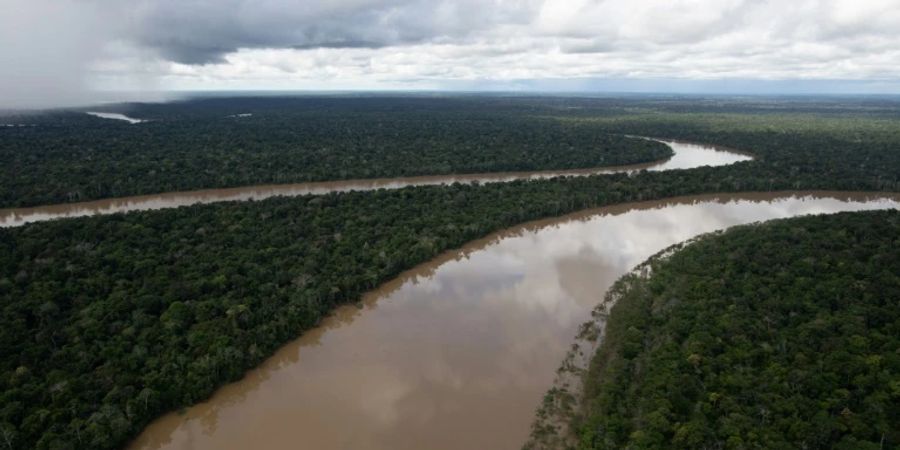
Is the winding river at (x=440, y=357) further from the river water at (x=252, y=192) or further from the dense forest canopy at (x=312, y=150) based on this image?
the dense forest canopy at (x=312, y=150)

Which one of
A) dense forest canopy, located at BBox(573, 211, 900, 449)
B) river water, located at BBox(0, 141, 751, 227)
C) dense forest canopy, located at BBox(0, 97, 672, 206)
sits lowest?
dense forest canopy, located at BBox(573, 211, 900, 449)

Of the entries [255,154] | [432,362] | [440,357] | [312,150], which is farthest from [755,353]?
[312,150]

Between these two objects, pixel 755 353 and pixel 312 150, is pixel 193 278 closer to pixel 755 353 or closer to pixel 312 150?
A: pixel 755 353

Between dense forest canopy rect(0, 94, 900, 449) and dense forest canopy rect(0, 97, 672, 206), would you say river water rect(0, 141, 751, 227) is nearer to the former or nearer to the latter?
dense forest canopy rect(0, 97, 672, 206)

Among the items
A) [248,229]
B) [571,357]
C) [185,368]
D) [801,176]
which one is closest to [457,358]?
[571,357]

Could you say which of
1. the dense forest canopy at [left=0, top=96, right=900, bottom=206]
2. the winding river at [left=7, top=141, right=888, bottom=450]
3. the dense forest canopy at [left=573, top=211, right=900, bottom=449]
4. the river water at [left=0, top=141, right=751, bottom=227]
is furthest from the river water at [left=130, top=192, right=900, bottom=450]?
the dense forest canopy at [left=0, top=96, right=900, bottom=206]

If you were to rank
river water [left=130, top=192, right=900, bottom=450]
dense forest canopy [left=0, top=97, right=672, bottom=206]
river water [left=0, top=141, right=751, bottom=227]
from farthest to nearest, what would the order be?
dense forest canopy [left=0, top=97, right=672, bottom=206]
river water [left=0, top=141, right=751, bottom=227]
river water [left=130, top=192, right=900, bottom=450]

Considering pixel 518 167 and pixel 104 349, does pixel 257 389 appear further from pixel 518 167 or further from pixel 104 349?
pixel 518 167

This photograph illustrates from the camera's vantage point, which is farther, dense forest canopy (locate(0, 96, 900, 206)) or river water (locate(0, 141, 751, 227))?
dense forest canopy (locate(0, 96, 900, 206))
